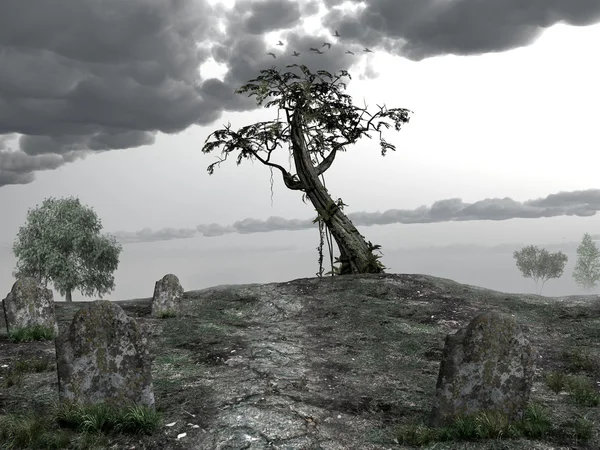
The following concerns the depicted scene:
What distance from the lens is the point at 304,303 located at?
60.2ft

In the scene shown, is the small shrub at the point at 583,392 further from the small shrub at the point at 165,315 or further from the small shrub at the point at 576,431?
the small shrub at the point at 165,315

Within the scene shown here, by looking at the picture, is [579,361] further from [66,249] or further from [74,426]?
[66,249]

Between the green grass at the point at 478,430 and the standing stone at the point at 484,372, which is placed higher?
the standing stone at the point at 484,372

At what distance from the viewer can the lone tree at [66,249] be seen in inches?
1459

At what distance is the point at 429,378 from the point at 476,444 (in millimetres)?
3340

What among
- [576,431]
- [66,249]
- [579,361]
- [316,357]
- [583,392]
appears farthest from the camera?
[66,249]

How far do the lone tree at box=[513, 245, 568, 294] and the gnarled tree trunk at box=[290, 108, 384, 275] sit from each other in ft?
132

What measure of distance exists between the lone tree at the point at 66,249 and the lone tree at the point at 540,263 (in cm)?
4277

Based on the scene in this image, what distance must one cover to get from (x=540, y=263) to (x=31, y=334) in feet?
183

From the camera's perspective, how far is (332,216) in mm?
25891

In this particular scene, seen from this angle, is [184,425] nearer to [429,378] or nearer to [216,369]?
[216,369]

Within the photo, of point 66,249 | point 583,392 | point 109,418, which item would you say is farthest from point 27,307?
point 66,249

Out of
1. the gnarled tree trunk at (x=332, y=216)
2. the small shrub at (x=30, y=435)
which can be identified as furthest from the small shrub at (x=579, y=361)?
the gnarled tree trunk at (x=332, y=216)

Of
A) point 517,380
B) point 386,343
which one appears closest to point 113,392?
point 517,380
